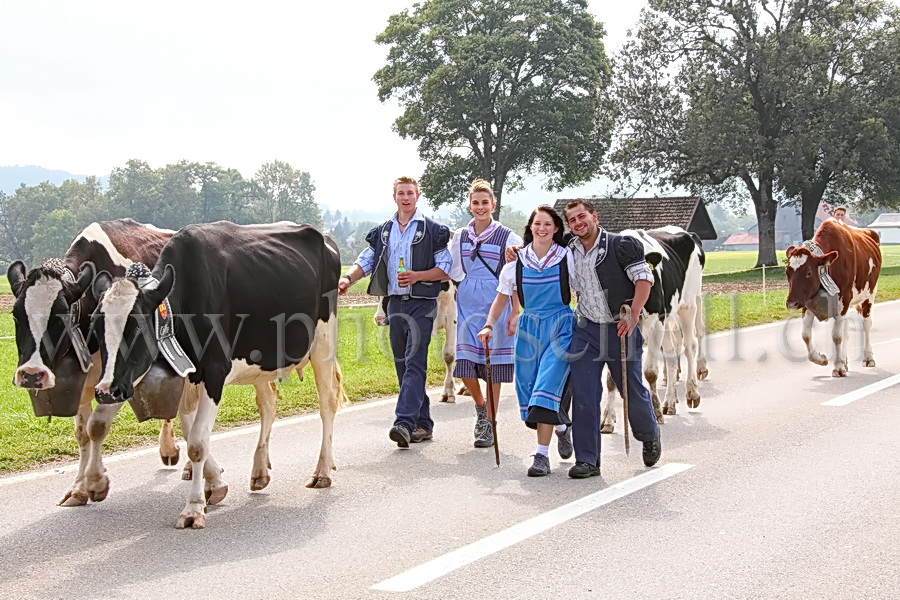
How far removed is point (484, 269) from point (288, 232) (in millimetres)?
2016

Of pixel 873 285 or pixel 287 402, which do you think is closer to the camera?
pixel 287 402

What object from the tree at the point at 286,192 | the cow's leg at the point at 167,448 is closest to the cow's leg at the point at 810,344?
the cow's leg at the point at 167,448

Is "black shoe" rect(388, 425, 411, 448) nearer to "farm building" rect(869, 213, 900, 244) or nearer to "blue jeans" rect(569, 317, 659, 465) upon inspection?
"blue jeans" rect(569, 317, 659, 465)

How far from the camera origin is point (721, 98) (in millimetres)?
50000

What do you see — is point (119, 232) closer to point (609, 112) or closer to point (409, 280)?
point (409, 280)

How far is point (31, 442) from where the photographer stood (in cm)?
929

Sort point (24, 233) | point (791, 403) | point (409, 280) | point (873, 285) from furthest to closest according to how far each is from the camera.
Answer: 1. point (24, 233)
2. point (873, 285)
3. point (791, 403)
4. point (409, 280)

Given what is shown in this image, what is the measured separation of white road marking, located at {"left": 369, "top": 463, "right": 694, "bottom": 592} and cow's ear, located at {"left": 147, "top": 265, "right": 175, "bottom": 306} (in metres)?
2.19

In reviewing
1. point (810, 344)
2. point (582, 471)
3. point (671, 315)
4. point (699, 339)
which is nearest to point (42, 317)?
point (582, 471)

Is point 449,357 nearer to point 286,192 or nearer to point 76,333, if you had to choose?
point 76,333

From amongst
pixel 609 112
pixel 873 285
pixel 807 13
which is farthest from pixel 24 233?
pixel 873 285

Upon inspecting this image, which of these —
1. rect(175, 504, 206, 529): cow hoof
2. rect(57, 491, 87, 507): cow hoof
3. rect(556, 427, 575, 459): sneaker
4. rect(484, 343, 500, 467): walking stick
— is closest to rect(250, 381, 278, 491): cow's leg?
rect(175, 504, 206, 529): cow hoof

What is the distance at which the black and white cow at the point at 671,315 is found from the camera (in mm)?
10438

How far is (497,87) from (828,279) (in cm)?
5132
